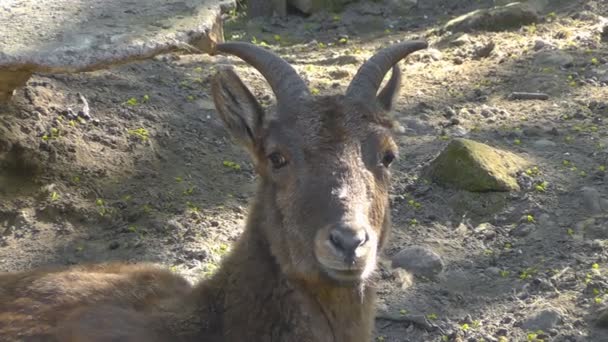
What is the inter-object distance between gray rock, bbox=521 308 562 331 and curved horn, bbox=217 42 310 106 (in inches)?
105

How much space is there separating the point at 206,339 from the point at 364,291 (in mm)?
1053

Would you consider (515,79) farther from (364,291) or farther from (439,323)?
(364,291)

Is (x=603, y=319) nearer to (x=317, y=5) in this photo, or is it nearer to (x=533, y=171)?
(x=533, y=171)

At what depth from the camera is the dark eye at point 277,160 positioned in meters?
6.59

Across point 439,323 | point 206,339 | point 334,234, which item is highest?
point 334,234

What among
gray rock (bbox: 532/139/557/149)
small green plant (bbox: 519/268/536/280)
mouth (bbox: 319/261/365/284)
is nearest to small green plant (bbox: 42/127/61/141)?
mouth (bbox: 319/261/365/284)

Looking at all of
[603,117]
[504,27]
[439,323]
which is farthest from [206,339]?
[504,27]

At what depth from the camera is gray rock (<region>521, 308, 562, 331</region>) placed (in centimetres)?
782

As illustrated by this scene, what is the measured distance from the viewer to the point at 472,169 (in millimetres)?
9516

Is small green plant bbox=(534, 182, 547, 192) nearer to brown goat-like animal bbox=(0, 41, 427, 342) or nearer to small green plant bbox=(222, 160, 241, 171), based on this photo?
small green plant bbox=(222, 160, 241, 171)

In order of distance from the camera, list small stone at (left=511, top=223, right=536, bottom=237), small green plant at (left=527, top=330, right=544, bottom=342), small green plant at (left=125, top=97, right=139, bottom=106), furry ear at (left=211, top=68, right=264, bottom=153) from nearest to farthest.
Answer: furry ear at (left=211, top=68, right=264, bottom=153)
small green plant at (left=527, top=330, right=544, bottom=342)
small stone at (left=511, top=223, right=536, bottom=237)
small green plant at (left=125, top=97, right=139, bottom=106)

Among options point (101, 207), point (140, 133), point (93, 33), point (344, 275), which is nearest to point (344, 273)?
point (344, 275)

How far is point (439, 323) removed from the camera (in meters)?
7.97

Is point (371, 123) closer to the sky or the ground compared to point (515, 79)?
closer to the sky
